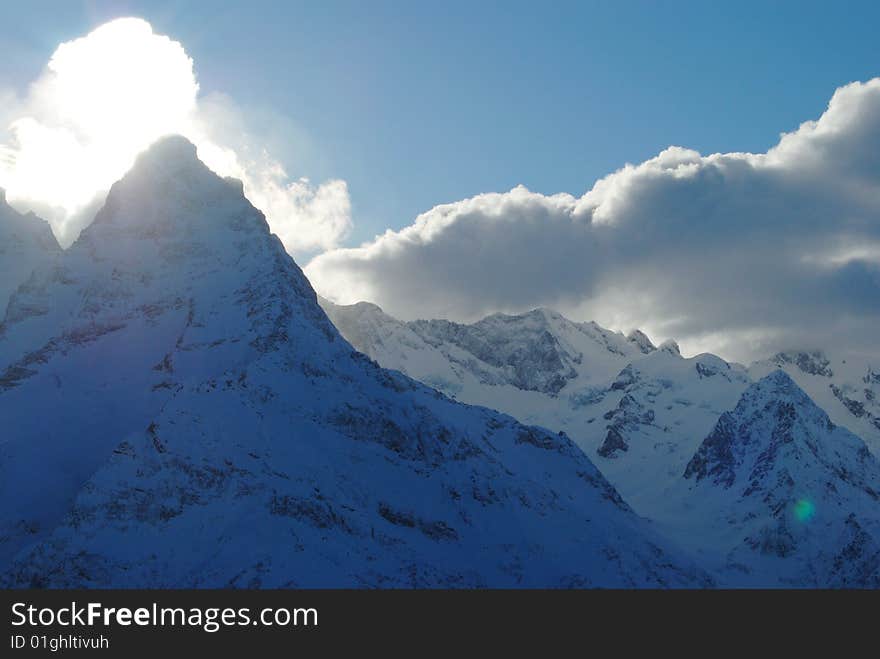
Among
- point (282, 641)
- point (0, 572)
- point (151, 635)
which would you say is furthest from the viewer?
point (0, 572)

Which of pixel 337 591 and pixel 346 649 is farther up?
pixel 337 591

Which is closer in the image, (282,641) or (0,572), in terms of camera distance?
(282,641)

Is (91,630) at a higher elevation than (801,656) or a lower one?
higher

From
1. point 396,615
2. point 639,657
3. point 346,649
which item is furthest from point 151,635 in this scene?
point 639,657

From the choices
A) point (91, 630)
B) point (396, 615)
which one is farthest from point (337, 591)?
point (91, 630)

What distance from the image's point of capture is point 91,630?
463 feet

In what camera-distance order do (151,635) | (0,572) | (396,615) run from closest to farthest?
(151,635) → (396,615) → (0,572)

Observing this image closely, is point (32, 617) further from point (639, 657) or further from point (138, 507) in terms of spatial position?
point (639, 657)

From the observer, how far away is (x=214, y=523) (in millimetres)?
197750

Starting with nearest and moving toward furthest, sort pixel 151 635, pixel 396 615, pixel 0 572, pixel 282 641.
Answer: pixel 151 635
pixel 282 641
pixel 396 615
pixel 0 572

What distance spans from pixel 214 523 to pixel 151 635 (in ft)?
212

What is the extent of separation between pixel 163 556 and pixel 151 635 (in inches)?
2268

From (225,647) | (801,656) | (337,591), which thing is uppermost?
(337,591)

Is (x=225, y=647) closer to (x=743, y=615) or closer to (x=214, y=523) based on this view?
(x=214, y=523)
